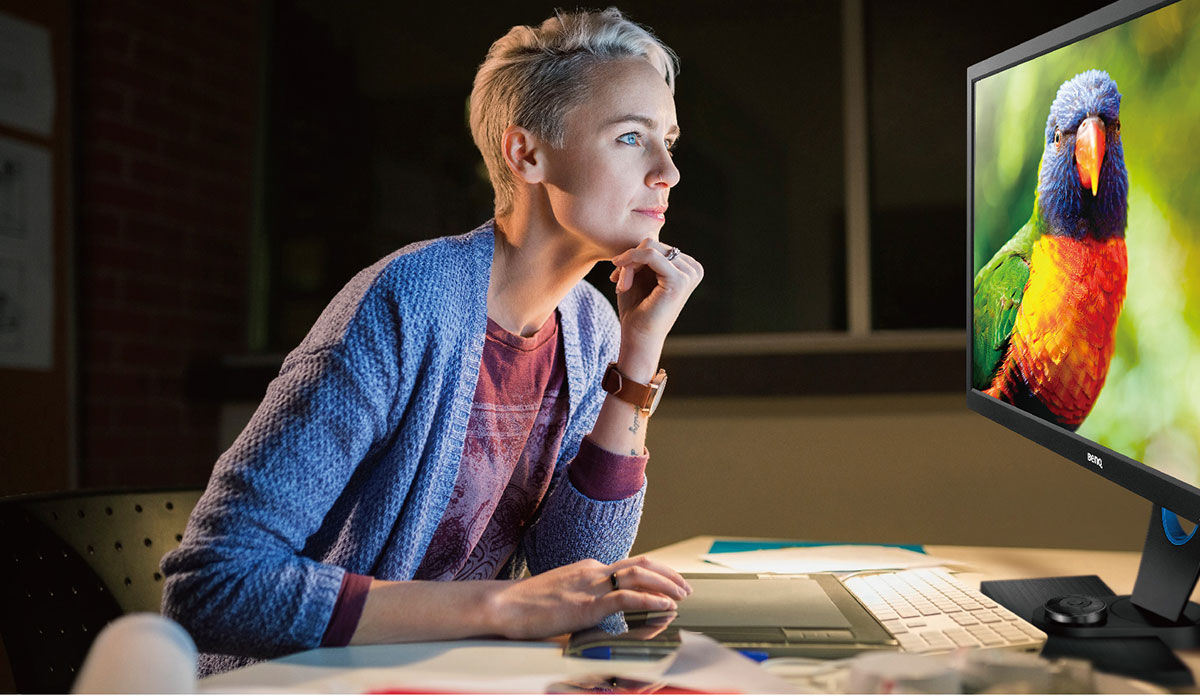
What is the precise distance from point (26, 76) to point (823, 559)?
2289mm

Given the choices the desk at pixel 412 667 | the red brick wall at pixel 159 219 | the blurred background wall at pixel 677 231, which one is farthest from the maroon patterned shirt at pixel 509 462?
the red brick wall at pixel 159 219

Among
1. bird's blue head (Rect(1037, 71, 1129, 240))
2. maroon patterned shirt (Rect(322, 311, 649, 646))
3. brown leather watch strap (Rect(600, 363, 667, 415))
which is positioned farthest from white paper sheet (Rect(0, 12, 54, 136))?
bird's blue head (Rect(1037, 71, 1129, 240))

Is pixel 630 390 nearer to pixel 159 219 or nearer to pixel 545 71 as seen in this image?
pixel 545 71

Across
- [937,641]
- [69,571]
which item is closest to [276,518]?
[69,571]

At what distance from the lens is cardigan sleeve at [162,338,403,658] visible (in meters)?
0.81

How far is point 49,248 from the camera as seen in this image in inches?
99.7

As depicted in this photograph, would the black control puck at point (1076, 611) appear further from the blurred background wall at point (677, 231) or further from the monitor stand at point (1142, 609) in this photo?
the blurred background wall at point (677, 231)

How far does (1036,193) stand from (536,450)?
2.09 ft

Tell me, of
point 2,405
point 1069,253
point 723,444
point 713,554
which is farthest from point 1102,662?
point 2,405

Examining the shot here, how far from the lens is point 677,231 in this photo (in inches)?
108

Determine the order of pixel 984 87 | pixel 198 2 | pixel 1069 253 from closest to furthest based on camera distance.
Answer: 1. pixel 1069 253
2. pixel 984 87
3. pixel 198 2

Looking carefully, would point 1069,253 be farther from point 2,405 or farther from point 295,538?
point 2,405

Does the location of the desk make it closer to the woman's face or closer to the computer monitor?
the computer monitor

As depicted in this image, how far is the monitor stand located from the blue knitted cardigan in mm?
473
